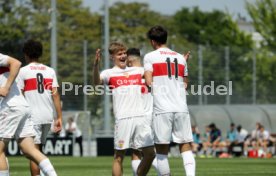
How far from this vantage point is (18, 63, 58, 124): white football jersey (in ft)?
51.6

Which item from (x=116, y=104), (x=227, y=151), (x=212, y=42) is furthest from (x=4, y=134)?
(x=212, y=42)

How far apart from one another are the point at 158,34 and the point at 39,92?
2.33 m

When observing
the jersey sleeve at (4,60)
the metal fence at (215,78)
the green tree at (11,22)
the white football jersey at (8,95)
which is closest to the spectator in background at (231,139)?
the metal fence at (215,78)

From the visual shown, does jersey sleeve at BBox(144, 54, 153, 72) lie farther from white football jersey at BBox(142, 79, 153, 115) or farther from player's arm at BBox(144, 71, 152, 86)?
white football jersey at BBox(142, 79, 153, 115)

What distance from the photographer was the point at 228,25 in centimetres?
7850

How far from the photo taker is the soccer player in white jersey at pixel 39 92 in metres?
15.7

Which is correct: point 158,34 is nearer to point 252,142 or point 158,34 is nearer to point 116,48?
point 116,48

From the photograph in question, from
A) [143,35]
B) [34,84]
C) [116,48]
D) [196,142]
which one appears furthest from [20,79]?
[143,35]

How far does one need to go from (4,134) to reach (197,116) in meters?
35.1

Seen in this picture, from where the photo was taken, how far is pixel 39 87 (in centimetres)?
1584

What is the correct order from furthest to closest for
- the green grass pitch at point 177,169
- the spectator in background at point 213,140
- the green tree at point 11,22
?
the green tree at point 11,22, the spectator in background at point 213,140, the green grass pitch at point 177,169

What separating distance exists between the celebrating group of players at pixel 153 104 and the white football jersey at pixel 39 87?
1.12m

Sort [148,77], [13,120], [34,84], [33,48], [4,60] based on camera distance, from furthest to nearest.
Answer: [34,84], [33,48], [148,77], [13,120], [4,60]

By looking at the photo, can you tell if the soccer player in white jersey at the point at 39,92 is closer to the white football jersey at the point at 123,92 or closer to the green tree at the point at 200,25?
the white football jersey at the point at 123,92
